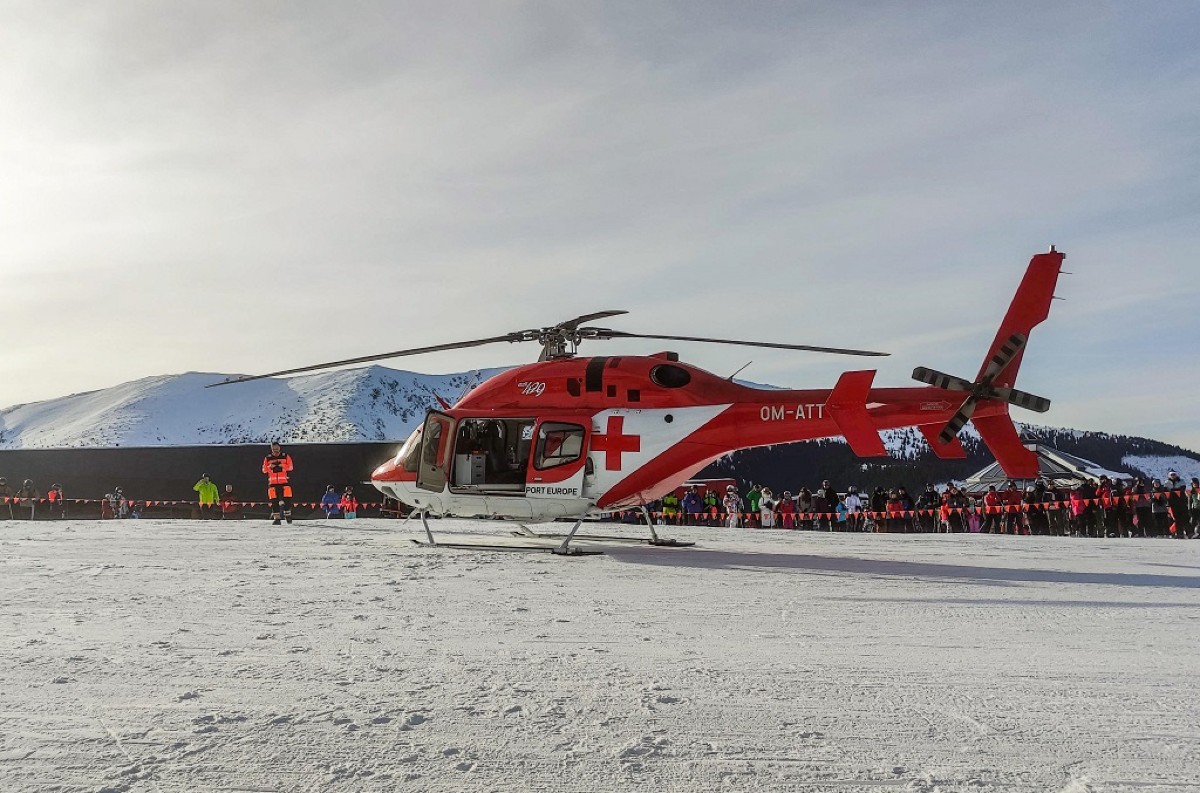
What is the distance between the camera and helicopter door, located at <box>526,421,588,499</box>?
1077 cm

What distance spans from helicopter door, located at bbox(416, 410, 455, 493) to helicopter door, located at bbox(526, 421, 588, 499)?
4.11ft

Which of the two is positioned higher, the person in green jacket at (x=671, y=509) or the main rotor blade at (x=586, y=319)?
the main rotor blade at (x=586, y=319)

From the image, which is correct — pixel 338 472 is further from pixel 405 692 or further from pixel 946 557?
pixel 405 692

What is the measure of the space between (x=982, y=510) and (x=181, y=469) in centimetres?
2262

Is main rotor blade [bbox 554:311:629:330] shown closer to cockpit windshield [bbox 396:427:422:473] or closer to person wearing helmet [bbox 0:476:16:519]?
cockpit windshield [bbox 396:427:422:473]

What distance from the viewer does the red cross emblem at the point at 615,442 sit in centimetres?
1068

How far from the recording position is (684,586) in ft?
24.2

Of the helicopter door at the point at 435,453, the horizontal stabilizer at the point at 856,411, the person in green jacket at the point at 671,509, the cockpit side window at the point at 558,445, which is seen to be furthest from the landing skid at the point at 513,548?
the person in green jacket at the point at 671,509

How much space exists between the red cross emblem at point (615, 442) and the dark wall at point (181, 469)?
1500 cm

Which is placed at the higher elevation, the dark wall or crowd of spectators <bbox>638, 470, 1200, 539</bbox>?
the dark wall

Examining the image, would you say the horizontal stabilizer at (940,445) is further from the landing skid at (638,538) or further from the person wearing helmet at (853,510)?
the person wearing helmet at (853,510)

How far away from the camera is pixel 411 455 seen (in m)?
11.8

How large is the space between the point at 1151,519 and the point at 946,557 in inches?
338

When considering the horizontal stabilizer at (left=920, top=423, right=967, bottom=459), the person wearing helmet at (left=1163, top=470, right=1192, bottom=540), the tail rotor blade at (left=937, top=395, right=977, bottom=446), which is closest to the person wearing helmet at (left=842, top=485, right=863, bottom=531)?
the person wearing helmet at (left=1163, top=470, right=1192, bottom=540)
